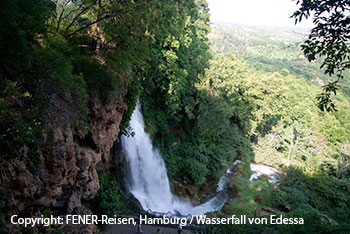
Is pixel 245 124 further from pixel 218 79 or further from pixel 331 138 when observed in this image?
pixel 331 138

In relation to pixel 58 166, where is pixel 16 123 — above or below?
above

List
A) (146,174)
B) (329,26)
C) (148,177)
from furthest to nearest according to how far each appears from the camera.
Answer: (148,177)
(146,174)
(329,26)

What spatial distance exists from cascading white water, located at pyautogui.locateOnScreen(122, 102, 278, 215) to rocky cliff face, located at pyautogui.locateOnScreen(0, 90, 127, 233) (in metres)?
4.25

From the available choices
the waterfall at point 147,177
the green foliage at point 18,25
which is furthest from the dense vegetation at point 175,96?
A: the waterfall at point 147,177

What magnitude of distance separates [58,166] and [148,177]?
8.35 m

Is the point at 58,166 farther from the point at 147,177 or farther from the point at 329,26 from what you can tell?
the point at 147,177

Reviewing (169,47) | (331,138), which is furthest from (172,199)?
(331,138)

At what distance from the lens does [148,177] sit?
13570 millimetres

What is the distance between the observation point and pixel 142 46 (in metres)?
7.95

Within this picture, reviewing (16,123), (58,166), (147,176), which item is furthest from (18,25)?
(147,176)

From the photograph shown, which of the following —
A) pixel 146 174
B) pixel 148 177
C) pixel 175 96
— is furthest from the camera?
pixel 175 96

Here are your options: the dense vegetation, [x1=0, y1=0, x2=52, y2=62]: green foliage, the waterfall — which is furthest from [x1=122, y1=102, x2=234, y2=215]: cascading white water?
[x1=0, y1=0, x2=52, y2=62]: green foliage

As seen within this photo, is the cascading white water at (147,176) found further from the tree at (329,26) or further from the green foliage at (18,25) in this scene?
the tree at (329,26)

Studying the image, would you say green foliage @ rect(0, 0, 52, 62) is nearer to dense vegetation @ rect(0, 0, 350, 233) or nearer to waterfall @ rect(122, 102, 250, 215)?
dense vegetation @ rect(0, 0, 350, 233)
